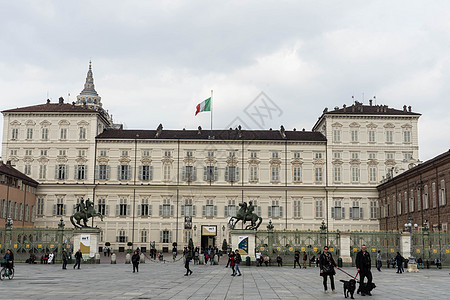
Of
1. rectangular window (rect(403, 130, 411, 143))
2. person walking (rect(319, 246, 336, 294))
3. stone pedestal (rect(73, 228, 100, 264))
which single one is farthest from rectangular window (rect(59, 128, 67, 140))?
person walking (rect(319, 246, 336, 294))

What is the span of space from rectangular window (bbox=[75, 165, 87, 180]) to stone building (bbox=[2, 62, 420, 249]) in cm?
12

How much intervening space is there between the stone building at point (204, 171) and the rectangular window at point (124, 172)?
12 centimetres

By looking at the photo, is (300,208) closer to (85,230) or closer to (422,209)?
(422,209)

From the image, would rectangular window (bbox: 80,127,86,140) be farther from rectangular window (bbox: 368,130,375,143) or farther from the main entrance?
rectangular window (bbox: 368,130,375,143)

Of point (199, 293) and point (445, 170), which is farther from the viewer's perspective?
point (445, 170)

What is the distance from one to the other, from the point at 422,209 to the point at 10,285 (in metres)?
41.1

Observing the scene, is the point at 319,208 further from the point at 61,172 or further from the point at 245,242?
the point at 61,172

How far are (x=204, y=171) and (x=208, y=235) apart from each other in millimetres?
7777

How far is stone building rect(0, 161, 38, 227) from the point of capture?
2191 inches

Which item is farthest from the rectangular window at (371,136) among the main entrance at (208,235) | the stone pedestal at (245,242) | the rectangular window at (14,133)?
the rectangular window at (14,133)

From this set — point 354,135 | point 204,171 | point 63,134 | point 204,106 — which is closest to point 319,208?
point 354,135

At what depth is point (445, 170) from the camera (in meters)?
46.2

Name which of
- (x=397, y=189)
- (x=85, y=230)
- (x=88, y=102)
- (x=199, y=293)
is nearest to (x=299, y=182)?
(x=397, y=189)

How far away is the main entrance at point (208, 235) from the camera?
210 feet
